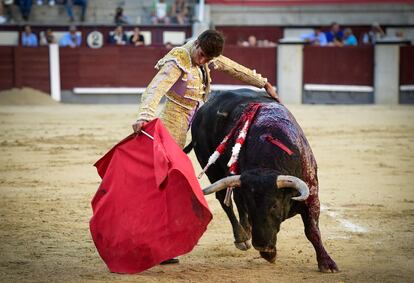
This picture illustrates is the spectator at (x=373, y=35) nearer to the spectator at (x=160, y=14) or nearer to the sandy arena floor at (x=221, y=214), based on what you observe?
the spectator at (x=160, y=14)

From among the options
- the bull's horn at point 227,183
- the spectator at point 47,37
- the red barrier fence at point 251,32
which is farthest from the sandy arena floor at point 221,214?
the red barrier fence at point 251,32

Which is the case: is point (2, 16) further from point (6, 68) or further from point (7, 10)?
point (6, 68)

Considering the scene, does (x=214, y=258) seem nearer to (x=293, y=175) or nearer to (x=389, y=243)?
(x=293, y=175)

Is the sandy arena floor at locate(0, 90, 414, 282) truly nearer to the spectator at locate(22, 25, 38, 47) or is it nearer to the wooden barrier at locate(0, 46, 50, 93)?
the wooden barrier at locate(0, 46, 50, 93)

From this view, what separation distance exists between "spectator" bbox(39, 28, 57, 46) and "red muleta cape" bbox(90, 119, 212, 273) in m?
11.6

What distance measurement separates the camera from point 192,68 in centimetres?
428

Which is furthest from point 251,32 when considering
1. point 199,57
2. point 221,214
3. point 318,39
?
point 199,57

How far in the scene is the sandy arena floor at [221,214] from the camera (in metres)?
3.99

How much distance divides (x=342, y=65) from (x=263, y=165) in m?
11.2

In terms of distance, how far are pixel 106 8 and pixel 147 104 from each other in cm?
1383

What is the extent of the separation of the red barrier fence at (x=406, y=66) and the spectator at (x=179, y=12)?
443cm

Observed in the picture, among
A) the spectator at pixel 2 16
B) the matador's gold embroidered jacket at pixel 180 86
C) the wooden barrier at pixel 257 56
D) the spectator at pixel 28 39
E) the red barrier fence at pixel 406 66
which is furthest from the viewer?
the spectator at pixel 2 16


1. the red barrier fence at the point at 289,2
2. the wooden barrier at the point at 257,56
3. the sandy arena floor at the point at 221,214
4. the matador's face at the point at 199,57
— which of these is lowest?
the sandy arena floor at the point at 221,214

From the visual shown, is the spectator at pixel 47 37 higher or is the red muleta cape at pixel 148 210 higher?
the spectator at pixel 47 37
